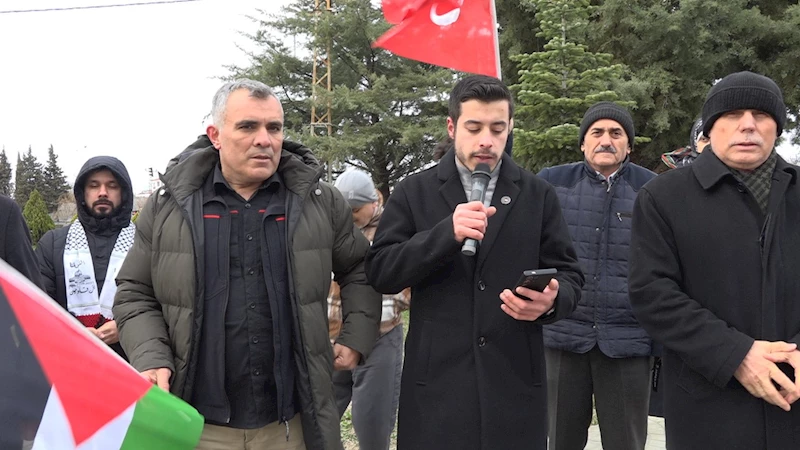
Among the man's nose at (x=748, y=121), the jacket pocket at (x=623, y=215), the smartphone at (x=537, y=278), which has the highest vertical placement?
the man's nose at (x=748, y=121)

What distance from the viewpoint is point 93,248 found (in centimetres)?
376

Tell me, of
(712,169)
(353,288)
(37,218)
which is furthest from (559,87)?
(37,218)

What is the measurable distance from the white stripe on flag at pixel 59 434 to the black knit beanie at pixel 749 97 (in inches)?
92.8

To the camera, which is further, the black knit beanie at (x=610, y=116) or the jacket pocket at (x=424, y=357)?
the black knit beanie at (x=610, y=116)

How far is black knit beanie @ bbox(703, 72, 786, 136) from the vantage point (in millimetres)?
2434

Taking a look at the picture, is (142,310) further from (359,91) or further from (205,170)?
(359,91)

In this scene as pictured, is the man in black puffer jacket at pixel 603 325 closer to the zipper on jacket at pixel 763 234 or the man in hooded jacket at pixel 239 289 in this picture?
the zipper on jacket at pixel 763 234

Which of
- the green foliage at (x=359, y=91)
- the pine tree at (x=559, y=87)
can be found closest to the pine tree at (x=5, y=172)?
the green foliage at (x=359, y=91)

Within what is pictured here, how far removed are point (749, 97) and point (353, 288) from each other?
68.2 inches

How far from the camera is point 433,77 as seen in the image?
2444 centimetres

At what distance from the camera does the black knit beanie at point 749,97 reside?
2.43m

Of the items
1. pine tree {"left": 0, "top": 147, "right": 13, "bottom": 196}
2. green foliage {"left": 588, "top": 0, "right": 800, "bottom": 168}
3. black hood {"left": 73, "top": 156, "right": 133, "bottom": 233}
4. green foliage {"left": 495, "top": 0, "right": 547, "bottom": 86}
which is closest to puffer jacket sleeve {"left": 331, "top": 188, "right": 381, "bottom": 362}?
black hood {"left": 73, "top": 156, "right": 133, "bottom": 233}

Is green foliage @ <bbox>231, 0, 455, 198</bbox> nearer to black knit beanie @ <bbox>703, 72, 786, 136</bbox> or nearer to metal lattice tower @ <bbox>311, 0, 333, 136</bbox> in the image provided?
metal lattice tower @ <bbox>311, 0, 333, 136</bbox>

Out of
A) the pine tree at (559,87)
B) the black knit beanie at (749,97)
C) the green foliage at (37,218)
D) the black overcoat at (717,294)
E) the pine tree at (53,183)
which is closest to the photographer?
the black overcoat at (717,294)
